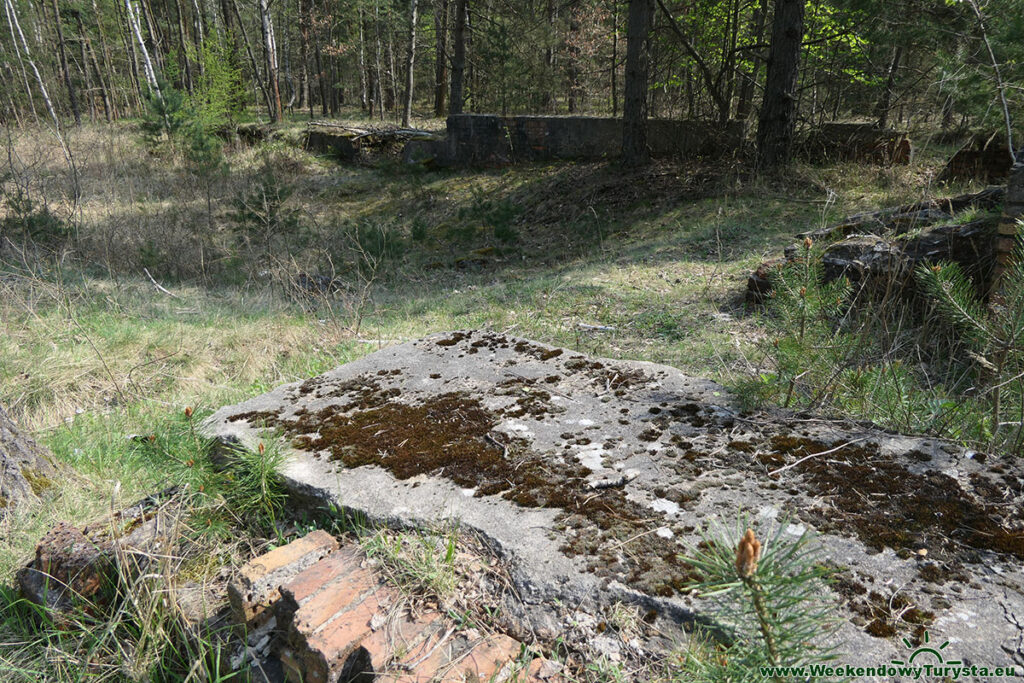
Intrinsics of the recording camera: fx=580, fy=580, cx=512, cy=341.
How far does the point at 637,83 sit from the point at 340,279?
782 cm

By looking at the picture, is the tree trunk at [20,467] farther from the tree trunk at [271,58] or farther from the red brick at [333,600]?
the tree trunk at [271,58]

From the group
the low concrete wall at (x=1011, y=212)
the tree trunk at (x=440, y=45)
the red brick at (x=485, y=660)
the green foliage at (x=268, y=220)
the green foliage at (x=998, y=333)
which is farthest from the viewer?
the tree trunk at (x=440, y=45)

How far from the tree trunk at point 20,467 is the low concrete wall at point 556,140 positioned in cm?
1182

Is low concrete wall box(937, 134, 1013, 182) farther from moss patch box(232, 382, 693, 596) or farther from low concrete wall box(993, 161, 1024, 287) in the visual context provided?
moss patch box(232, 382, 693, 596)

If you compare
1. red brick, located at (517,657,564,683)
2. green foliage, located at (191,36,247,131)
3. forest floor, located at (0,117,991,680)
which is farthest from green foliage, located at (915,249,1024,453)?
green foliage, located at (191,36,247,131)

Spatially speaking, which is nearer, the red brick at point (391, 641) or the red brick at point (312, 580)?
the red brick at point (391, 641)

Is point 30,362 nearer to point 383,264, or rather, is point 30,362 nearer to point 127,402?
point 127,402

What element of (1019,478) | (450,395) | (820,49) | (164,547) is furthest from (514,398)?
(820,49)

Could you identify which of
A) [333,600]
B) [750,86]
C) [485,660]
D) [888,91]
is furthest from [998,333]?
[750,86]

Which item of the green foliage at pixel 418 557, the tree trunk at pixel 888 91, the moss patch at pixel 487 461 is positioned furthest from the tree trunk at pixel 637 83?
the green foliage at pixel 418 557

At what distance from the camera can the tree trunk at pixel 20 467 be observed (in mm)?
2707

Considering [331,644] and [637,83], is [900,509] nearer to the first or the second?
[331,644]

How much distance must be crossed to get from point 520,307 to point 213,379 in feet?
9.25

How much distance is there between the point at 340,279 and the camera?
672 centimetres
